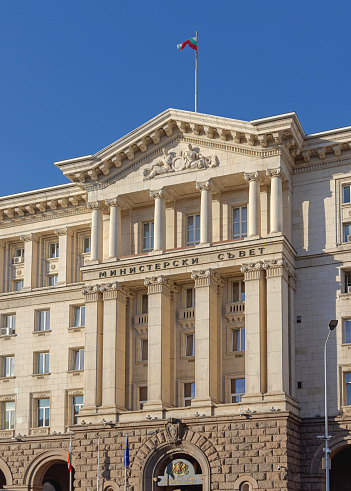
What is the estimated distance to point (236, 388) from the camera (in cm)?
5547

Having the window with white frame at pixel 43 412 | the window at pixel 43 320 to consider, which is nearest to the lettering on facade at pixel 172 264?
the window at pixel 43 320

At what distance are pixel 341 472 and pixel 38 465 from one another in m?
19.9

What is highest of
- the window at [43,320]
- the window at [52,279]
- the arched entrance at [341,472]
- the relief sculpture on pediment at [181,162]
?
the relief sculpture on pediment at [181,162]

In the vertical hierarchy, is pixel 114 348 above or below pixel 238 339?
below

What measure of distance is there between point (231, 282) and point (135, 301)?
6.69m

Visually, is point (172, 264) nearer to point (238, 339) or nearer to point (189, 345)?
point (189, 345)

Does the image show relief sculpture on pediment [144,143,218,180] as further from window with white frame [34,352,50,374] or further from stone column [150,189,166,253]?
window with white frame [34,352,50,374]

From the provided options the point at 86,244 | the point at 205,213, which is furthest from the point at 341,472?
the point at 86,244

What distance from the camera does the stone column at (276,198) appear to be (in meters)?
55.0

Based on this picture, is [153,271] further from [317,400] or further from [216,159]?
[317,400]

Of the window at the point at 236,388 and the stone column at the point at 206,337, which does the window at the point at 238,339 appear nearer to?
the stone column at the point at 206,337

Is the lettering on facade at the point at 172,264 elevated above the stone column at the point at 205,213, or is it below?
below

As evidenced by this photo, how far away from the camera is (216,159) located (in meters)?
57.6

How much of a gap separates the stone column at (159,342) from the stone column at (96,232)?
15.2 ft
